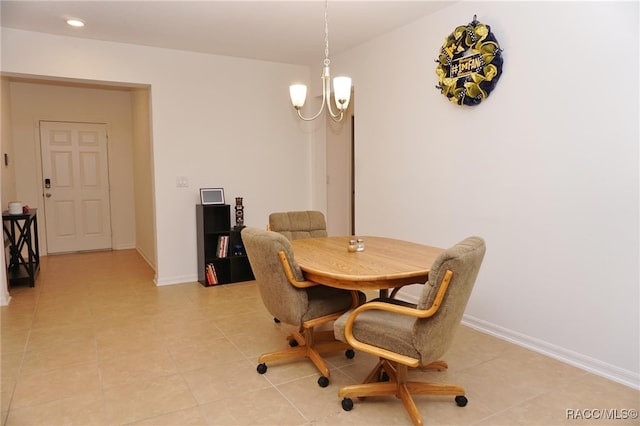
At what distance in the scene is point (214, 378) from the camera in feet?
8.41

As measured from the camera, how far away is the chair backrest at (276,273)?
2340mm

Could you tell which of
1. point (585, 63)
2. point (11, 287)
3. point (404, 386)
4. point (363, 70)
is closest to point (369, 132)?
point (363, 70)

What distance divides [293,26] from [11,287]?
3909 mm

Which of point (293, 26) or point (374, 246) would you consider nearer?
point (374, 246)

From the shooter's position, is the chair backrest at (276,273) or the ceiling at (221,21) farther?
the ceiling at (221,21)

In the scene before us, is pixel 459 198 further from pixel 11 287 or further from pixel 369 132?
pixel 11 287

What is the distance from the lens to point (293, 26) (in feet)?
12.7

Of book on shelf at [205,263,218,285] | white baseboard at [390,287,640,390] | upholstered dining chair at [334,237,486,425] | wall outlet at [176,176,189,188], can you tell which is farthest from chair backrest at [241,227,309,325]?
wall outlet at [176,176,189,188]

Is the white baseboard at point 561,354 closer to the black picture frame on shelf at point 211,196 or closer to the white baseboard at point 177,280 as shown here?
the black picture frame on shelf at point 211,196

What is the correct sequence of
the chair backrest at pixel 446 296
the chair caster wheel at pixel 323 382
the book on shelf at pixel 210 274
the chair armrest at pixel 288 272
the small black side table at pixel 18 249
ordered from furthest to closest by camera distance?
the book on shelf at pixel 210 274, the small black side table at pixel 18 249, the chair caster wheel at pixel 323 382, the chair armrest at pixel 288 272, the chair backrest at pixel 446 296

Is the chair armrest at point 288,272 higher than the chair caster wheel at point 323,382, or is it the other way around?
the chair armrest at point 288,272

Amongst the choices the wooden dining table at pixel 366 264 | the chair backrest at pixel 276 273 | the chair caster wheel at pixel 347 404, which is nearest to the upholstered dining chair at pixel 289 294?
the chair backrest at pixel 276 273

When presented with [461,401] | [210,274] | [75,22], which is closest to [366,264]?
[461,401]

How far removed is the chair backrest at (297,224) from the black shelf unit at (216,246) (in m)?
1.39
